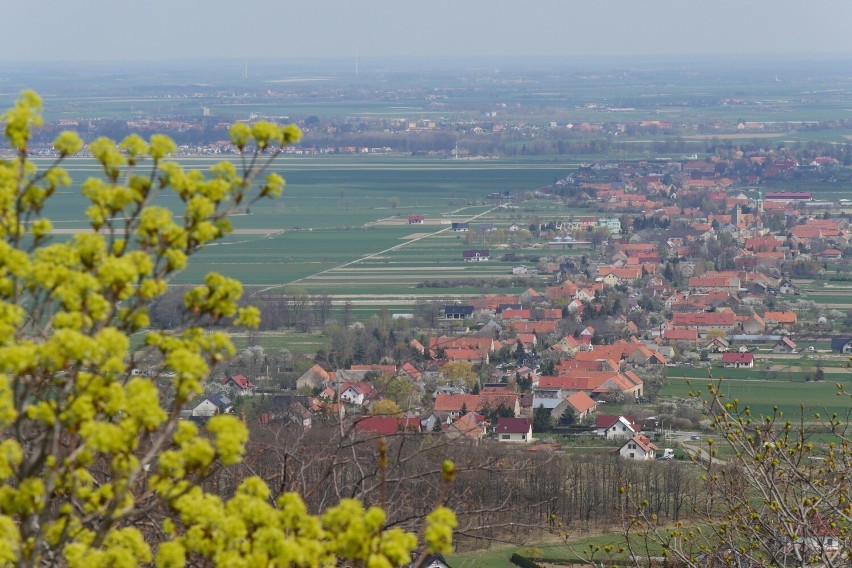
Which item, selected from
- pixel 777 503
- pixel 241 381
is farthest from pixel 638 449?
pixel 777 503

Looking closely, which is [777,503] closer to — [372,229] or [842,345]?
[842,345]

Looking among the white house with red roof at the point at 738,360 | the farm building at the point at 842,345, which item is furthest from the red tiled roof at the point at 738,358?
the farm building at the point at 842,345

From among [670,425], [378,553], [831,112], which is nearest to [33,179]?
[378,553]

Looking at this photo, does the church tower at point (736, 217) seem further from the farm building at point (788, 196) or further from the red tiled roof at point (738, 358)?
the red tiled roof at point (738, 358)

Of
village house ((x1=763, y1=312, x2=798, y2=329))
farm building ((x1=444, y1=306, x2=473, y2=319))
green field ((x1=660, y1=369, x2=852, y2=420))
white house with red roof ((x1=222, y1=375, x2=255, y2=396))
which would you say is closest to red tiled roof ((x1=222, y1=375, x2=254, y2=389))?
white house with red roof ((x1=222, y1=375, x2=255, y2=396))

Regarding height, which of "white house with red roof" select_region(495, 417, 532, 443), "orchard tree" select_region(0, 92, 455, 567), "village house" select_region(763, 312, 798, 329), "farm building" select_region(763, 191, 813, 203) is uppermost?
"orchard tree" select_region(0, 92, 455, 567)

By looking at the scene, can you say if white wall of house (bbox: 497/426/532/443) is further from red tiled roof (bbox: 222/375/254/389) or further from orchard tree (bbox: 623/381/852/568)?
orchard tree (bbox: 623/381/852/568)

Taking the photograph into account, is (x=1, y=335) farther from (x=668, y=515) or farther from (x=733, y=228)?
(x=733, y=228)

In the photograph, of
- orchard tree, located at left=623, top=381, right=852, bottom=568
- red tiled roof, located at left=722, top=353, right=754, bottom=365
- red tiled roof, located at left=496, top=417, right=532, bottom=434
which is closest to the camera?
orchard tree, located at left=623, top=381, right=852, bottom=568
